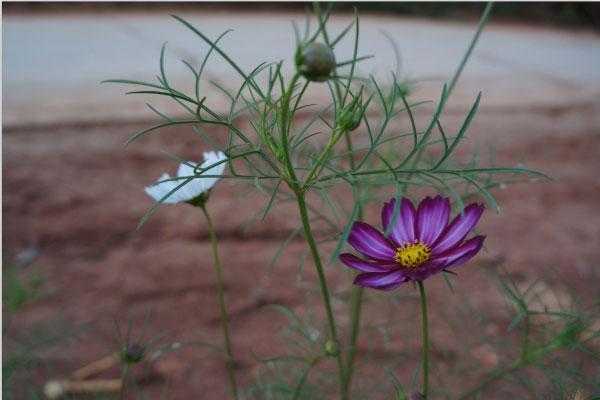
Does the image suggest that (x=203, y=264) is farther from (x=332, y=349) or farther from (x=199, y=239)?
(x=332, y=349)

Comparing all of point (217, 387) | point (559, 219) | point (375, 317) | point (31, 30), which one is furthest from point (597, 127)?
point (31, 30)

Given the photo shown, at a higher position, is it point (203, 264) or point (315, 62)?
point (315, 62)

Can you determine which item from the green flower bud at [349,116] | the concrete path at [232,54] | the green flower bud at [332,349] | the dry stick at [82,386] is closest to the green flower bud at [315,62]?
the green flower bud at [349,116]

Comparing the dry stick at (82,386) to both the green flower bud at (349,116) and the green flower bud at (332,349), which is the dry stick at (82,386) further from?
the green flower bud at (349,116)

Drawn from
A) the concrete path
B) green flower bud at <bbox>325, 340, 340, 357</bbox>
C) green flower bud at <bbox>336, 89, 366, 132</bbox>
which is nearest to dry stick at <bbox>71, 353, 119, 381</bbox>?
green flower bud at <bbox>325, 340, 340, 357</bbox>

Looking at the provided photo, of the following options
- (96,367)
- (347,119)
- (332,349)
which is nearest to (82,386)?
(96,367)

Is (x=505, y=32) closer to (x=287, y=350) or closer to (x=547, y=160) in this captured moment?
(x=547, y=160)
